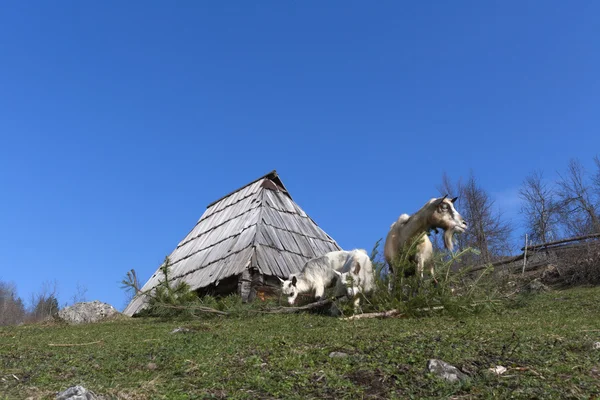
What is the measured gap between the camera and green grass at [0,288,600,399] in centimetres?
370

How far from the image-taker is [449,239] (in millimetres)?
8969

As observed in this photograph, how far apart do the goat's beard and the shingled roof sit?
6250 mm

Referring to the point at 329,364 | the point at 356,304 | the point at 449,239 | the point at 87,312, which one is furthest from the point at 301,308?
the point at 87,312

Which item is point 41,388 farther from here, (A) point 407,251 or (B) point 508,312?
(B) point 508,312

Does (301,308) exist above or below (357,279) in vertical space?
below

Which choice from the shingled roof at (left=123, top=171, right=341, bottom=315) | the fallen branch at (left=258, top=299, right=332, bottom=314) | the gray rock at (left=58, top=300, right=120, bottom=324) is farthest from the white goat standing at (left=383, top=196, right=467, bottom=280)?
the gray rock at (left=58, top=300, right=120, bottom=324)

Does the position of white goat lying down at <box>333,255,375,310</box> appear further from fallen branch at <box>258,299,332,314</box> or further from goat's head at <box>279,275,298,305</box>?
goat's head at <box>279,275,298,305</box>

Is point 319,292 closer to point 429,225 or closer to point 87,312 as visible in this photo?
point 429,225

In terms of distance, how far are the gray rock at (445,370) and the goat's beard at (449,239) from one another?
5.10 m

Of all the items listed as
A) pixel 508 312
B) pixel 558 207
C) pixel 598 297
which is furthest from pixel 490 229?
pixel 508 312

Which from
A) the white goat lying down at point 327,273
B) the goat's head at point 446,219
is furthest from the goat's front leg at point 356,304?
the goat's head at point 446,219

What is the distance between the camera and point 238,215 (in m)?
18.4

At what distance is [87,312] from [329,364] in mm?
14287

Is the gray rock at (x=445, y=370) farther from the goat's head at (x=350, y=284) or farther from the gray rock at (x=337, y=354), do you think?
the goat's head at (x=350, y=284)
